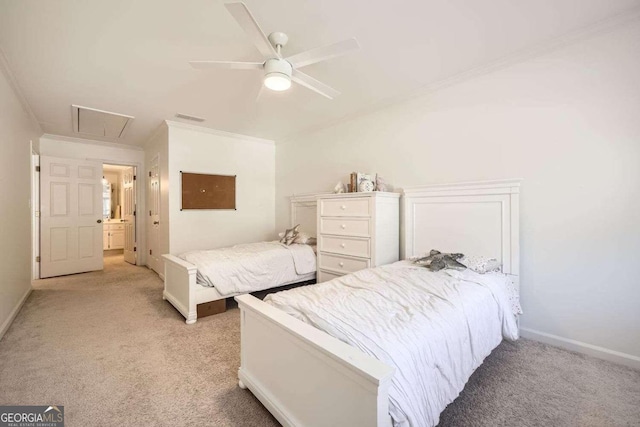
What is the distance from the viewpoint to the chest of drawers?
2824 mm

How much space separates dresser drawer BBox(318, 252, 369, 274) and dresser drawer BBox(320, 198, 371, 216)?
498 mm

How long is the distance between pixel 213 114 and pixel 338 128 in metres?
1.70

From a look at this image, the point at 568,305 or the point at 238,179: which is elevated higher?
the point at 238,179

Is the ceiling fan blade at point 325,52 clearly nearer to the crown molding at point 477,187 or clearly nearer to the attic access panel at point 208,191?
the crown molding at point 477,187

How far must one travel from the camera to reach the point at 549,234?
7.17 feet

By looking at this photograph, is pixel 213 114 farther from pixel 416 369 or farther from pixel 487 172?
pixel 416 369

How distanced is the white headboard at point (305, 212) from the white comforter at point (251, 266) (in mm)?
685

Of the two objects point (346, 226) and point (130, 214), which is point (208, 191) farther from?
point (130, 214)

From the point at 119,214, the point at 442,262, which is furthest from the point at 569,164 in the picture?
the point at 119,214

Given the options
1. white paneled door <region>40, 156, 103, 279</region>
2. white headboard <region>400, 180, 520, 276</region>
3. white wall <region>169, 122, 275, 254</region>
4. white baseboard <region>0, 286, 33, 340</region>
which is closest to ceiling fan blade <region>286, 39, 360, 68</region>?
white headboard <region>400, 180, 520, 276</region>

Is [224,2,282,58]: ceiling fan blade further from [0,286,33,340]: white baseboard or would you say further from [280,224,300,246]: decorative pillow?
[0,286,33,340]: white baseboard

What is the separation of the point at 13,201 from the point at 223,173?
7.68ft

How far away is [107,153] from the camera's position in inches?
201

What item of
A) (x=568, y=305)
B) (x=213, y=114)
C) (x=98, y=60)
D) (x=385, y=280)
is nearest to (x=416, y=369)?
(x=385, y=280)
